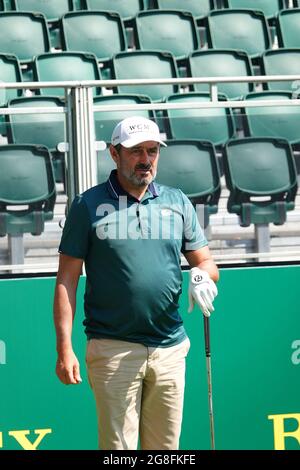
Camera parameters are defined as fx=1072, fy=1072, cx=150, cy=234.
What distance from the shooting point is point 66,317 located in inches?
191

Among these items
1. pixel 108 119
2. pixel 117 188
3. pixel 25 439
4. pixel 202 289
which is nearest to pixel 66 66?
pixel 108 119

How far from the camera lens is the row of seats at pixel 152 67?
375 inches

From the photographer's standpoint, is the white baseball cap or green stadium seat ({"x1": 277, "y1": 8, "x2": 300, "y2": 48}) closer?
the white baseball cap

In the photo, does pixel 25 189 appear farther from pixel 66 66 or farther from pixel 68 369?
pixel 66 66

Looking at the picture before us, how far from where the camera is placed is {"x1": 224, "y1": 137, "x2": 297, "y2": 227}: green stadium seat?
21.5 ft

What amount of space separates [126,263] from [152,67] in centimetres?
535

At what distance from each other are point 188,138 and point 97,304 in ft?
6.38

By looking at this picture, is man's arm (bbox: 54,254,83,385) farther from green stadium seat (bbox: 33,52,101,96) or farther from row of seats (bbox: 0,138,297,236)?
green stadium seat (bbox: 33,52,101,96)

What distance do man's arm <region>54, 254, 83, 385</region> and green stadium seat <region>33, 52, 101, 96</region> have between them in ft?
16.5

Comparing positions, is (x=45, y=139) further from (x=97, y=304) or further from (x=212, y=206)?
(x=97, y=304)

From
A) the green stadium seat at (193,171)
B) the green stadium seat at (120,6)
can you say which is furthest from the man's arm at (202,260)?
the green stadium seat at (120,6)

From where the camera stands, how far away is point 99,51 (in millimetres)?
10633

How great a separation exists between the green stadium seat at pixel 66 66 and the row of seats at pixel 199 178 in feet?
11.1

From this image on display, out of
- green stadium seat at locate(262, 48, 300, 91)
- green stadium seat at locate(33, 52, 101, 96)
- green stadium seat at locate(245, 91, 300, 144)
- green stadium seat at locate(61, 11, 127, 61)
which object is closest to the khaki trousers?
green stadium seat at locate(245, 91, 300, 144)
